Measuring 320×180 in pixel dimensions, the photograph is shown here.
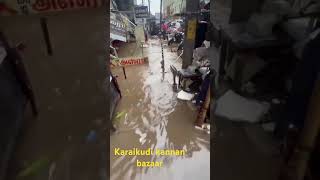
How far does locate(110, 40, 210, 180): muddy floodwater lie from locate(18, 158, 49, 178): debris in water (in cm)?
107

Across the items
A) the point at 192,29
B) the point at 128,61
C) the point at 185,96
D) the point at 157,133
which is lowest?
the point at 157,133

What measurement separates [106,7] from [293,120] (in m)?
5.94

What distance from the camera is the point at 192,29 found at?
6.75m

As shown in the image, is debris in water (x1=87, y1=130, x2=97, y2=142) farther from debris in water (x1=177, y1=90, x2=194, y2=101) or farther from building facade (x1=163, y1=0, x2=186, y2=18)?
building facade (x1=163, y1=0, x2=186, y2=18)

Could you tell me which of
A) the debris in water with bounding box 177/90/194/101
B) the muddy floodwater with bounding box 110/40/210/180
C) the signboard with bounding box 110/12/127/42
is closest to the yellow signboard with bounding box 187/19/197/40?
the muddy floodwater with bounding box 110/40/210/180

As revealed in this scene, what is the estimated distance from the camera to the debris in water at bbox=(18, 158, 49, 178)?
7.90 feet

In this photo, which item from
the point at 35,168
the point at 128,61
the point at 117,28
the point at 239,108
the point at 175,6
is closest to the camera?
the point at 35,168

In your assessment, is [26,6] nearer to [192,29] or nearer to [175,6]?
[192,29]

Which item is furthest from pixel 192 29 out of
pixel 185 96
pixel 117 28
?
pixel 117 28

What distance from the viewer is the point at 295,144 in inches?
63.6

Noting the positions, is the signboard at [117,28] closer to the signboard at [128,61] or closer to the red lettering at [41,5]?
the signboard at [128,61]

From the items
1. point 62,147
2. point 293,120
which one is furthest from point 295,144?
point 62,147

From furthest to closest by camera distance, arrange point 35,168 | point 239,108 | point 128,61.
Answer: point 128,61 < point 239,108 < point 35,168

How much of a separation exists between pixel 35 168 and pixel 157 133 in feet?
7.44
